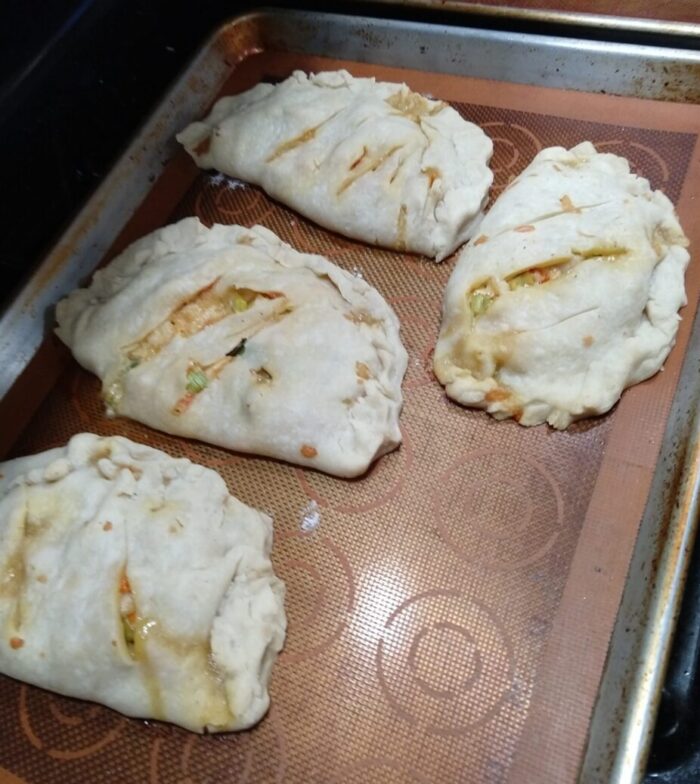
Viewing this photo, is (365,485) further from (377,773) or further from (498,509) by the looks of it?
(377,773)

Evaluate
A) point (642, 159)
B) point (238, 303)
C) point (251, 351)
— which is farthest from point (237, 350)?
point (642, 159)

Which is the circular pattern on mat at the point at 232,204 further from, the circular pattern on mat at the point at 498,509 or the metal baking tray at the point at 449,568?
the circular pattern on mat at the point at 498,509

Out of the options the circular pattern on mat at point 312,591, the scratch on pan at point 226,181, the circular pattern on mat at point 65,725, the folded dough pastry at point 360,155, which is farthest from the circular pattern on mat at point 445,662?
the scratch on pan at point 226,181

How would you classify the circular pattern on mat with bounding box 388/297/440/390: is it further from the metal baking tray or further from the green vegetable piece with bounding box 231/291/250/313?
the green vegetable piece with bounding box 231/291/250/313

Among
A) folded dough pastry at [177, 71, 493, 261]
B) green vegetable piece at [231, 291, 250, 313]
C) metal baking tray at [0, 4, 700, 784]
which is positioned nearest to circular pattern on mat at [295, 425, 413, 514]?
metal baking tray at [0, 4, 700, 784]

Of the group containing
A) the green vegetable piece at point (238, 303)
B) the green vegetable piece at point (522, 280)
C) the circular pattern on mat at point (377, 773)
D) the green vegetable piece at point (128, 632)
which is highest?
the green vegetable piece at point (238, 303)

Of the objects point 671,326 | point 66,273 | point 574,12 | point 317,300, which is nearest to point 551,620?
point 671,326
